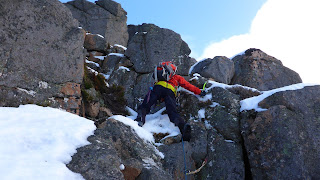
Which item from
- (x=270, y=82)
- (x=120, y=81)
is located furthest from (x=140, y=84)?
(x=270, y=82)

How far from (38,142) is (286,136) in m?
7.19

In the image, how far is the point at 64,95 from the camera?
7.67 metres

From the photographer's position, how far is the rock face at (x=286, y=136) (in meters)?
7.07

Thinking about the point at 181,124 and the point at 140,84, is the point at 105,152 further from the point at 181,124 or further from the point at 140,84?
the point at 140,84

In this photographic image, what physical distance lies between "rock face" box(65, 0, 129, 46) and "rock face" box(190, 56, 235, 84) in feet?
52.5

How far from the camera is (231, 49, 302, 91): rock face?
15.4 m

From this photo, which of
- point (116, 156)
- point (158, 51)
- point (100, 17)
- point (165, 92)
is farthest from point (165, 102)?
point (100, 17)

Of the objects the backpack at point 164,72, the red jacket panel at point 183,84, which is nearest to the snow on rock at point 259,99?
the red jacket panel at point 183,84

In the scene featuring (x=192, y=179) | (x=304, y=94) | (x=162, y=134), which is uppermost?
(x=304, y=94)

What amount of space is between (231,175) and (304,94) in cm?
402

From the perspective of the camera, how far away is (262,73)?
51.7 ft

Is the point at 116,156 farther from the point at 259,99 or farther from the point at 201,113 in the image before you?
the point at 259,99

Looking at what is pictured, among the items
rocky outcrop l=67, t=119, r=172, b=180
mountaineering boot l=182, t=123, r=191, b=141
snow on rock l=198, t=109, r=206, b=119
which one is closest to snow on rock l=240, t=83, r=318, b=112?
snow on rock l=198, t=109, r=206, b=119

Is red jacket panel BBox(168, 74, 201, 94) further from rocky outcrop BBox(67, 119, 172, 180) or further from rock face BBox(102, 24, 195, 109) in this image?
rock face BBox(102, 24, 195, 109)
